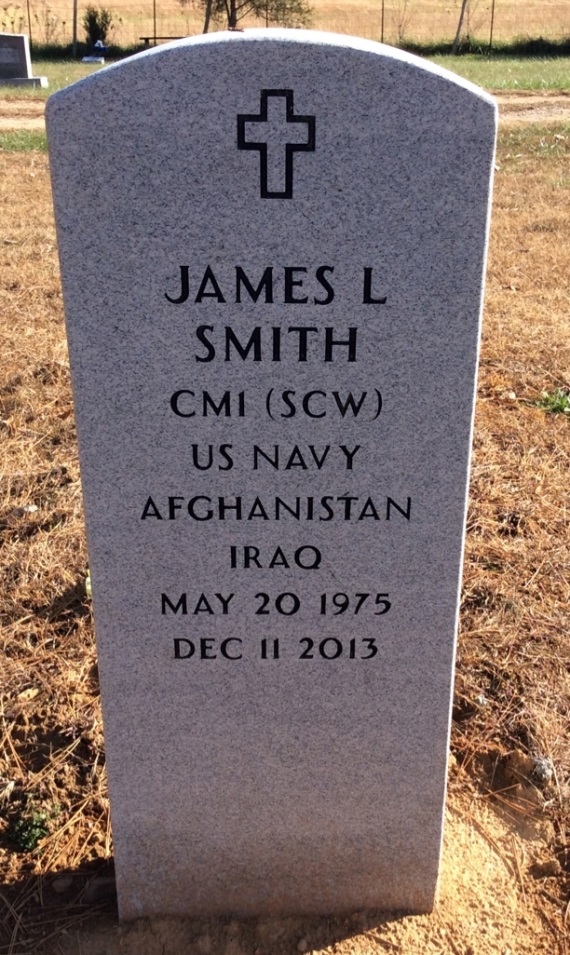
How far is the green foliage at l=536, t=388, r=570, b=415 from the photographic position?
5.06 m

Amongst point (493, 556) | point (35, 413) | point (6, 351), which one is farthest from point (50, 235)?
point (493, 556)

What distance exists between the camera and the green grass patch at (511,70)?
21.4m

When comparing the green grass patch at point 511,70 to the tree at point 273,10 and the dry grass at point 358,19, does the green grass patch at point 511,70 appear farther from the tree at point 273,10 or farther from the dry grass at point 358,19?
the tree at point 273,10

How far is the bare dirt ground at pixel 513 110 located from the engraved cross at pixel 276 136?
15631 millimetres

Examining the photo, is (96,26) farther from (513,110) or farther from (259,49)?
(259,49)

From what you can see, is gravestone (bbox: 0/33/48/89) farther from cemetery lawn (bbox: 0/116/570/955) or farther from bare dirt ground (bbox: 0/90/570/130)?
cemetery lawn (bbox: 0/116/570/955)

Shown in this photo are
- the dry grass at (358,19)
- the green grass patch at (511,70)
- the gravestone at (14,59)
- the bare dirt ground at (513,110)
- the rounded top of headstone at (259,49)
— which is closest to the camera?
the rounded top of headstone at (259,49)

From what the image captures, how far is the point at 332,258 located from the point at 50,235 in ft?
24.4

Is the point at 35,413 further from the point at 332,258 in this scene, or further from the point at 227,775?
the point at 332,258

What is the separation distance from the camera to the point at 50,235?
28.6 feet

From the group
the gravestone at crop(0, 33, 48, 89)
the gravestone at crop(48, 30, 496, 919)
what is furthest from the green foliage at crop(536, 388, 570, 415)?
the gravestone at crop(0, 33, 48, 89)

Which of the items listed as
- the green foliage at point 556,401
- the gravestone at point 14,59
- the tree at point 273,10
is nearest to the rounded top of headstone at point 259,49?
the green foliage at point 556,401

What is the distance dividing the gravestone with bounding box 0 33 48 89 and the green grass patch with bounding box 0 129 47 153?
30.3ft

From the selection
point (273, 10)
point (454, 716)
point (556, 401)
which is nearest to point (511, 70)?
point (273, 10)
